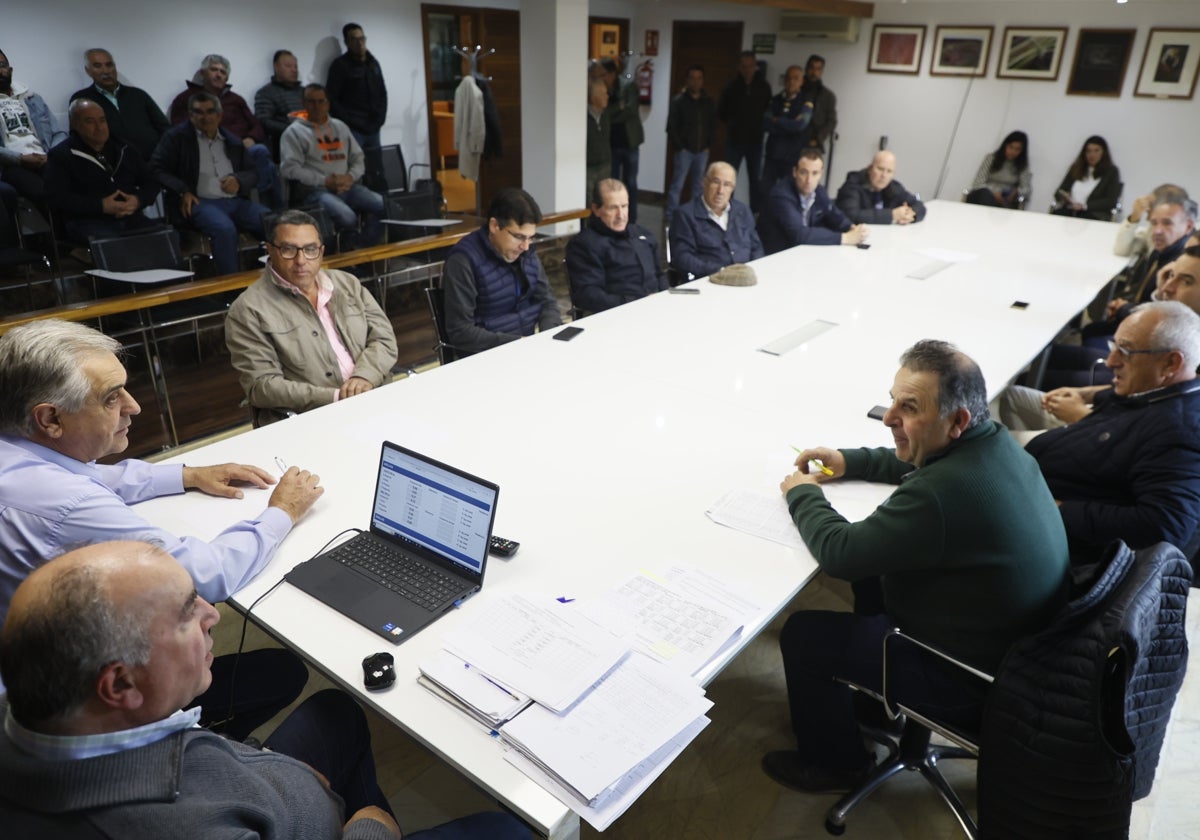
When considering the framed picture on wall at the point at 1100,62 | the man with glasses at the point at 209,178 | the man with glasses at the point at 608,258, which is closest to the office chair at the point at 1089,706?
the man with glasses at the point at 608,258

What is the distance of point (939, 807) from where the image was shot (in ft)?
6.84

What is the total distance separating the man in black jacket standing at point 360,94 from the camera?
6223mm

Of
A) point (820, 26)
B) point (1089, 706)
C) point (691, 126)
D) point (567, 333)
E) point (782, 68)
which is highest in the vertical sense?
point (820, 26)

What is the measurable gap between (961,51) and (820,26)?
1448mm

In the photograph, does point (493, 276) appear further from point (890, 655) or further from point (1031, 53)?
point (1031, 53)

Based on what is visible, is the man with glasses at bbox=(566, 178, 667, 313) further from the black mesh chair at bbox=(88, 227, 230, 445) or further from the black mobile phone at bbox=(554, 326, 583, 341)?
the black mesh chair at bbox=(88, 227, 230, 445)

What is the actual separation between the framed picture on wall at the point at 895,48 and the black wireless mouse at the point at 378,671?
899 cm

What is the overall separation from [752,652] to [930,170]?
7.65m

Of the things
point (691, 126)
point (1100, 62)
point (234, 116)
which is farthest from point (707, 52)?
point (234, 116)

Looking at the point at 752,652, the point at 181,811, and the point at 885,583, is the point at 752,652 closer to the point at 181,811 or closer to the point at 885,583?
the point at 885,583

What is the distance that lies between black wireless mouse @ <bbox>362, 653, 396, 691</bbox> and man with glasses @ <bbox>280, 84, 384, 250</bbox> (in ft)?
15.0

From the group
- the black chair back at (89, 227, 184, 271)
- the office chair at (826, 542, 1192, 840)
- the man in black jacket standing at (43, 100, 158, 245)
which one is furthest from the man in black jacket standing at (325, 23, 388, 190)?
the office chair at (826, 542, 1192, 840)

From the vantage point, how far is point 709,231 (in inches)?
181

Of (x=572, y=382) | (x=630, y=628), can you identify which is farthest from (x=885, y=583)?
(x=572, y=382)
